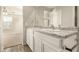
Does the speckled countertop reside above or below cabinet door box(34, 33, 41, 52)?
above

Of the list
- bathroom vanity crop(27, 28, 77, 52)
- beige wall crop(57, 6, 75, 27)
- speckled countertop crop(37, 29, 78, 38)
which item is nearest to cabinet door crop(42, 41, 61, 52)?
bathroom vanity crop(27, 28, 77, 52)

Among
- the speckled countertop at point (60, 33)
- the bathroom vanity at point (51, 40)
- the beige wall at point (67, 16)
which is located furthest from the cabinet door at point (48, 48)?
the beige wall at point (67, 16)

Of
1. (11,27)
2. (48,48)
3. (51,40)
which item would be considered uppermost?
(11,27)

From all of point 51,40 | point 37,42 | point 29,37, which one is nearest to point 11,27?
point 29,37

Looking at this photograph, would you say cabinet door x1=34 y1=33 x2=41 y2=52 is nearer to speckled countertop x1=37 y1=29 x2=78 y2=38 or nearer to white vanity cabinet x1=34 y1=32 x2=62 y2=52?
white vanity cabinet x1=34 y1=32 x2=62 y2=52

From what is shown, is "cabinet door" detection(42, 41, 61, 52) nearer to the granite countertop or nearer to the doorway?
the granite countertop

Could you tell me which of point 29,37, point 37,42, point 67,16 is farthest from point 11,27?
point 67,16

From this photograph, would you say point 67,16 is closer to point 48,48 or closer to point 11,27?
point 48,48

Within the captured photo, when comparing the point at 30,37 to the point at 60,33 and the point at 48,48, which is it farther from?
the point at 60,33

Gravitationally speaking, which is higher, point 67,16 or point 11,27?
point 67,16

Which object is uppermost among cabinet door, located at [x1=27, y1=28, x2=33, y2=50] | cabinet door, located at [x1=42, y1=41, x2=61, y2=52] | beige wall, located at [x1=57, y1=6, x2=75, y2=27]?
beige wall, located at [x1=57, y1=6, x2=75, y2=27]

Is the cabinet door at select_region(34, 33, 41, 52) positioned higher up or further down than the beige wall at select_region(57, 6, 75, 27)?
further down

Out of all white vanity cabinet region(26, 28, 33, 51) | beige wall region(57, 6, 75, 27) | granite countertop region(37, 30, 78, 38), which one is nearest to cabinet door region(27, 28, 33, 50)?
white vanity cabinet region(26, 28, 33, 51)

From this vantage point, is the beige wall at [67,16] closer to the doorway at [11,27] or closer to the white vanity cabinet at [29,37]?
the white vanity cabinet at [29,37]
